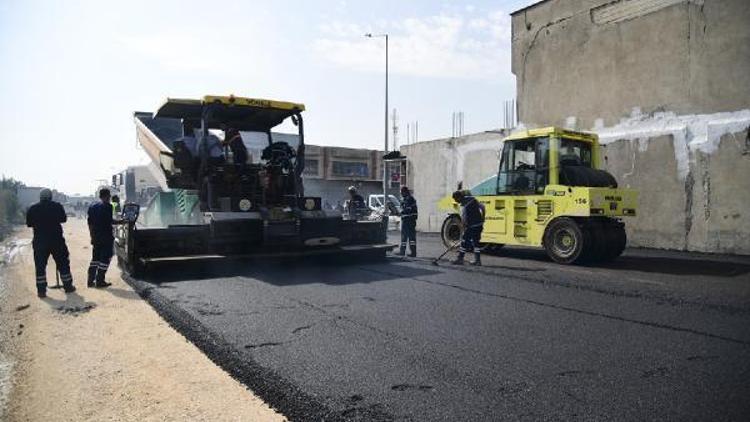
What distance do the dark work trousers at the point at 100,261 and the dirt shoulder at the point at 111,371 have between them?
1292 millimetres

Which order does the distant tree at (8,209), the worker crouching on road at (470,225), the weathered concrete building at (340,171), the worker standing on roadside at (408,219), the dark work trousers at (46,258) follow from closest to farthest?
the dark work trousers at (46,258) < the worker crouching on road at (470,225) < the worker standing on roadside at (408,219) < the distant tree at (8,209) < the weathered concrete building at (340,171)

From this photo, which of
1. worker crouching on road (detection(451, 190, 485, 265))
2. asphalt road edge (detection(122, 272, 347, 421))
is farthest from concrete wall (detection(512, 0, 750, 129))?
asphalt road edge (detection(122, 272, 347, 421))

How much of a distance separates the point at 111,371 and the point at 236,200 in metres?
4.65

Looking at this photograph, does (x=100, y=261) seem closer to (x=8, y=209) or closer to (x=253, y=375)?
(x=253, y=375)

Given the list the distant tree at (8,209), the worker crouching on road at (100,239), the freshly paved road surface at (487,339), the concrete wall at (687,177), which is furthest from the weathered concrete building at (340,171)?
the freshly paved road surface at (487,339)

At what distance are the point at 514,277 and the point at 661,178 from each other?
6.73 metres

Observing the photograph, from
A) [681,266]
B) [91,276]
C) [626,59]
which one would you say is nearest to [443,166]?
[626,59]

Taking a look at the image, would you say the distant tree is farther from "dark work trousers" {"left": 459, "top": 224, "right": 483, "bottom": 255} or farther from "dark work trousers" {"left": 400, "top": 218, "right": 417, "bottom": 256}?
"dark work trousers" {"left": 459, "top": 224, "right": 483, "bottom": 255}

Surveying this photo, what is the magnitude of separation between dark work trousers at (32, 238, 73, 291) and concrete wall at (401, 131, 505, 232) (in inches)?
479

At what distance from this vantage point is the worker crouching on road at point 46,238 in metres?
7.36

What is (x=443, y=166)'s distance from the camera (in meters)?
18.4

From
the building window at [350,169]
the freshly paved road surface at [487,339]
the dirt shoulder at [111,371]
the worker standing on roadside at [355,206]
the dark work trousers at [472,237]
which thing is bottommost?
the dirt shoulder at [111,371]

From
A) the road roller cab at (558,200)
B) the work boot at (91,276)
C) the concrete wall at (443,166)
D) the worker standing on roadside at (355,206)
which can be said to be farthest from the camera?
the concrete wall at (443,166)

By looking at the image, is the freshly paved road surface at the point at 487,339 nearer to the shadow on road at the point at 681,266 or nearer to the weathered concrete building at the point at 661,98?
the shadow on road at the point at 681,266
